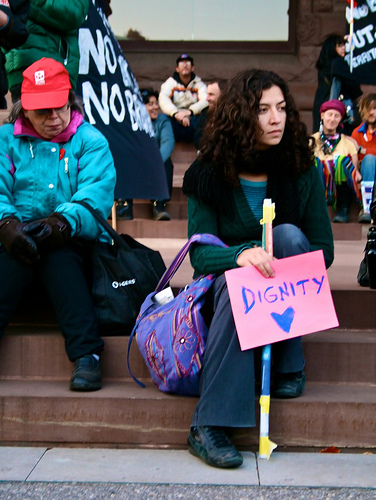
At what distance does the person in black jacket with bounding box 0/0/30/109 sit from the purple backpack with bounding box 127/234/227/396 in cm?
131

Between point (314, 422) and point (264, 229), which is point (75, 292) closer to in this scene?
point (264, 229)

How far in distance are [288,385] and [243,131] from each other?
106 cm

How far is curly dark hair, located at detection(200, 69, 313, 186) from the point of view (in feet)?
11.4

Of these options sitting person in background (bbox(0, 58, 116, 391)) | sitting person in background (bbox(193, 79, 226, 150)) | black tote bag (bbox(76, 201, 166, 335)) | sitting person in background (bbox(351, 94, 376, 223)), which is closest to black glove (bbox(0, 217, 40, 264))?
sitting person in background (bbox(0, 58, 116, 391))

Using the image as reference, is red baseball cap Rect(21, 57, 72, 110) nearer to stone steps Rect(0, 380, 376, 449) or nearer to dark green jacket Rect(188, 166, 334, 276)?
dark green jacket Rect(188, 166, 334, 276)

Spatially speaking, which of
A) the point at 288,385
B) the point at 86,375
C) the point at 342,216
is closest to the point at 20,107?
the point at 86,375

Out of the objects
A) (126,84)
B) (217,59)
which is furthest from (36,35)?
(217,59)

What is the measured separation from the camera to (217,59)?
476 inches

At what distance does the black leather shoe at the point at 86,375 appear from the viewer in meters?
3.58

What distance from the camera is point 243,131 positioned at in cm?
349

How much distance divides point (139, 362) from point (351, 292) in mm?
1093

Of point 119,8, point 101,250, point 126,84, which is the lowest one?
point 101,250

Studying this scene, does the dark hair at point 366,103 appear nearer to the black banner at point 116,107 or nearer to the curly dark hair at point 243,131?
the black banner at point 116,107

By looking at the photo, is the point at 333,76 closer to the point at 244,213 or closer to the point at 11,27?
the point at 11,27
